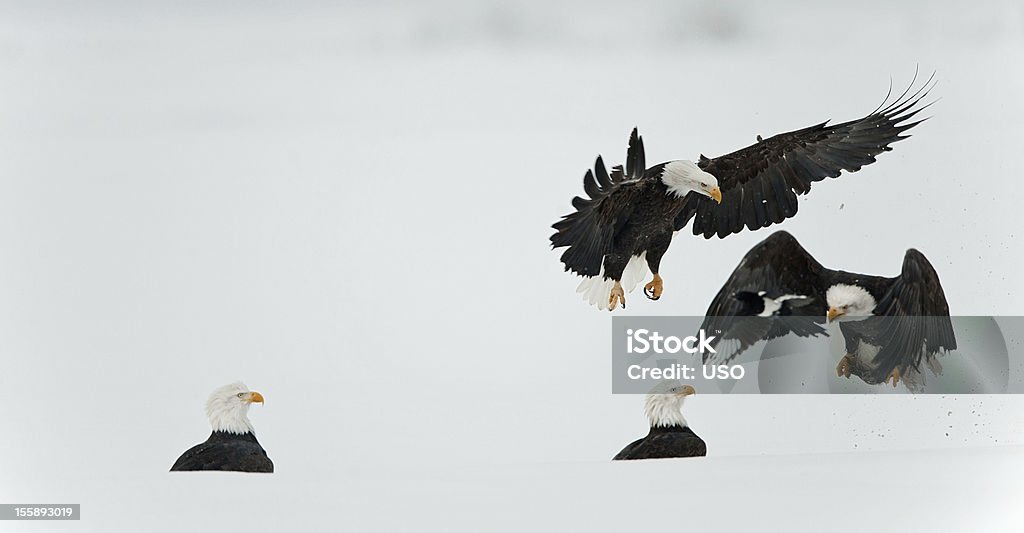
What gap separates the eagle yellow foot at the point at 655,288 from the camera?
333 cm

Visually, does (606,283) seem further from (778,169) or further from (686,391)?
(778,169)

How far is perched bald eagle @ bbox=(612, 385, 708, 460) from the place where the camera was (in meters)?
3.39

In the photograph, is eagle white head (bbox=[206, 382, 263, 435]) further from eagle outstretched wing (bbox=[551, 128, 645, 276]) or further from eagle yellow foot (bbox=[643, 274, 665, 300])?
eagle yellow foot (bbox=[643, 274, 665, 300])

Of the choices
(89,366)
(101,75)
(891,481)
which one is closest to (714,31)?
(891,481)

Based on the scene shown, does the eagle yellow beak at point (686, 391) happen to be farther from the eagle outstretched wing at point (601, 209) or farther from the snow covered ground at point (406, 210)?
the eagle outstretched wing at point (601, 209)

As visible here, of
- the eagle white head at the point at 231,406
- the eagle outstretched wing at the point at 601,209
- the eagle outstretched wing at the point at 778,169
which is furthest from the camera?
the eagle white head at the point at 231,406

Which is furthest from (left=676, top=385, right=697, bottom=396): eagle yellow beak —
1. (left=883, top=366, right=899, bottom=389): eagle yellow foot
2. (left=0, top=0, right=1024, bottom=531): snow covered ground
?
(left=883, top=366, right=899, bottom=389): eagle yellow foot

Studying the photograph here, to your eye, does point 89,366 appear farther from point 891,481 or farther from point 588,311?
point 891,481

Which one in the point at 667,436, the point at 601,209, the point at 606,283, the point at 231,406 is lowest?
the point at 667,436

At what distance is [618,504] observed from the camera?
3.01 m

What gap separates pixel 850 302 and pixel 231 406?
6.09ft

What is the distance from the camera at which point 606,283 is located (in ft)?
10.7

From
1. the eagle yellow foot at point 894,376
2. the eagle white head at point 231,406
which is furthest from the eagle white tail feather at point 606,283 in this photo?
the eagle white head at point 231,406

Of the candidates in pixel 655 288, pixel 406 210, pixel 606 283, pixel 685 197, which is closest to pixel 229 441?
pixel 406 210
